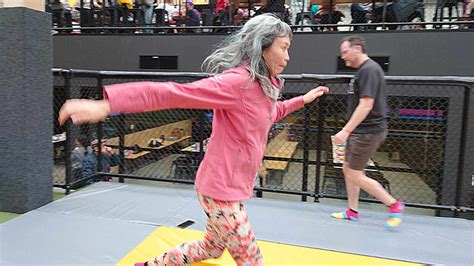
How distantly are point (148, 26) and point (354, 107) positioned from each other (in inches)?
210

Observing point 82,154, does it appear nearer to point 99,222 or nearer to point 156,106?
point 99,222

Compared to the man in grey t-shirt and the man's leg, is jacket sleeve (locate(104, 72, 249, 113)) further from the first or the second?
the man's leg

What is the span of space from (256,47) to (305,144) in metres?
2.10

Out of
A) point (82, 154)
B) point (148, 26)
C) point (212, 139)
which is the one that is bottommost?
point (82, 154)

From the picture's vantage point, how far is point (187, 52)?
6.57 m

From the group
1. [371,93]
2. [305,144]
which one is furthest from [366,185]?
[305,144]

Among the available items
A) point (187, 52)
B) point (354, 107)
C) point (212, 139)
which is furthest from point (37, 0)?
point (187, 52)

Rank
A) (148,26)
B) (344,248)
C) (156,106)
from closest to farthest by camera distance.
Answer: (156,106), (344,248), (148,26)

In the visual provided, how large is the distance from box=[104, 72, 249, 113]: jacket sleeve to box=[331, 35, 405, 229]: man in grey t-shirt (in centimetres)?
140

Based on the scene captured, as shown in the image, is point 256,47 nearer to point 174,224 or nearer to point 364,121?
point 364,121

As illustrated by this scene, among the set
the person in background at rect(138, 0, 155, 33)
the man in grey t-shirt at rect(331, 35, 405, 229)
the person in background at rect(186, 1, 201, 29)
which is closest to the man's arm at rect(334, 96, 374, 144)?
the man in grey t-shirt at rect(331, 35, 405, 229)

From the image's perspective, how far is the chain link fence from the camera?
135 inches

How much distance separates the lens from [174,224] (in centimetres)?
275

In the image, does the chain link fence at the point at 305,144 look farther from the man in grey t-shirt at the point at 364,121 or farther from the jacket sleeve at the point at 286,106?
the jacket sleeve at the point at 286,106
